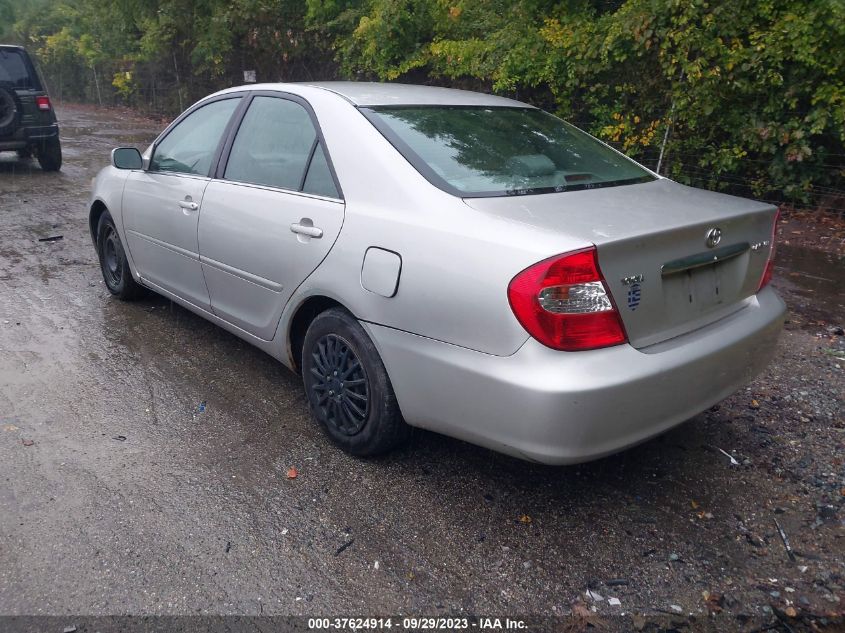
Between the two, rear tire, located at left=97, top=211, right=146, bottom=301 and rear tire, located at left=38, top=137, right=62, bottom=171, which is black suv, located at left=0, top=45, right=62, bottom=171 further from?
rear tire, located at left=97, top=211, right=146, bottom=301

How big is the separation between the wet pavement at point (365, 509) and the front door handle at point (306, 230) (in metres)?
1.02

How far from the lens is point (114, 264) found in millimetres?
5574

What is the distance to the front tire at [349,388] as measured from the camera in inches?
122

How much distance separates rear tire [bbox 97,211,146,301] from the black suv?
23.3ft

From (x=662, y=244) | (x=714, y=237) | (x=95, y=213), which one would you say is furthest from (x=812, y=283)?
(x=95, y=213)

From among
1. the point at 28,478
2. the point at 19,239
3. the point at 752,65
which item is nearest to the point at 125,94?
the point at 19,239

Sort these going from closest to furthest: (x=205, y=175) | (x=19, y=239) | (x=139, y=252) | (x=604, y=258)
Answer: (x=604, y=258) → (x=205, y=175) → (x=139, y=252) → (x=19, y=239)

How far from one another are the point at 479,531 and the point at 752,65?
6516 mm

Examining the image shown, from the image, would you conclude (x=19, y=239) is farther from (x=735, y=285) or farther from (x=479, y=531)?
(x=735, y=285)

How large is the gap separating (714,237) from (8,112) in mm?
11577

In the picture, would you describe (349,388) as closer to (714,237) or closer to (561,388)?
(561,388)

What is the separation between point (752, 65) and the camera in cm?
741

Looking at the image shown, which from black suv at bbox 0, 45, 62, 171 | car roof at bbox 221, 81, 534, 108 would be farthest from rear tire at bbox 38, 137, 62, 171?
car roof at bbox 221, 81, 534, 108

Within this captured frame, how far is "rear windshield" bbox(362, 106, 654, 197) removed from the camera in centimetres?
311
